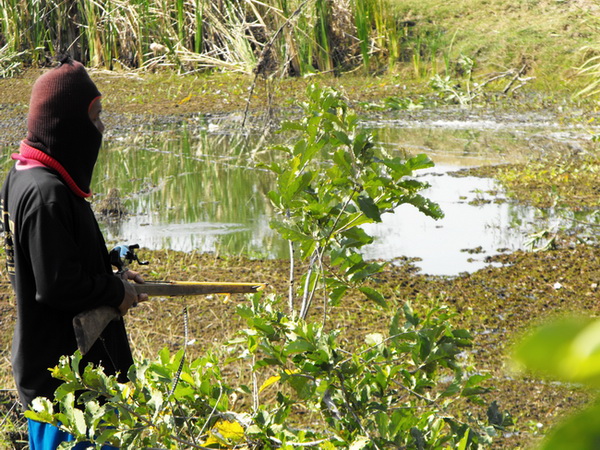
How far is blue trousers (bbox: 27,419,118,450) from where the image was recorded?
7.45 ft

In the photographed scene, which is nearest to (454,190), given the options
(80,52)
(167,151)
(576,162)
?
(576,162)

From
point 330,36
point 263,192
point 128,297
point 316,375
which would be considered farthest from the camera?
point 330,36

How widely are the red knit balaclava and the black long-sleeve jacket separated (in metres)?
0.08

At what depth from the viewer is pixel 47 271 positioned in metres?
2.16

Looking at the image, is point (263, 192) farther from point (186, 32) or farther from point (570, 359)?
point (570, 359)

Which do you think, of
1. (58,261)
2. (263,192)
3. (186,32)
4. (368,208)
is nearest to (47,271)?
(58,261)

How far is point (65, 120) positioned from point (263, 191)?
6.05 metres

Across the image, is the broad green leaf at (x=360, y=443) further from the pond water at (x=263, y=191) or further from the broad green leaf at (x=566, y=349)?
the pond water at (x=263, y=191)

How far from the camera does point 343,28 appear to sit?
1359cm

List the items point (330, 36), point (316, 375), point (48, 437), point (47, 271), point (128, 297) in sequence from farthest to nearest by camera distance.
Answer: point (330, 36)
point (128, 297)
point (48, 437)
point (47, 271)
point (316, 375)

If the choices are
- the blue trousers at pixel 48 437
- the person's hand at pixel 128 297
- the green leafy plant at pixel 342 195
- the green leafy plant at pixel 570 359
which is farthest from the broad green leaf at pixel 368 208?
the green leafy plant at pixel 570 359

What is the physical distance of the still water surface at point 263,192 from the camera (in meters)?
6.48

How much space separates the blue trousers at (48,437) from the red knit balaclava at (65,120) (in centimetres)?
70

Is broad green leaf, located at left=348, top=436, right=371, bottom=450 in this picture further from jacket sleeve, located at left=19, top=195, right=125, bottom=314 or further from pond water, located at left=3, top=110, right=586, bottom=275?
pond water, located at left=3, top=110, right=586, bottom=275
